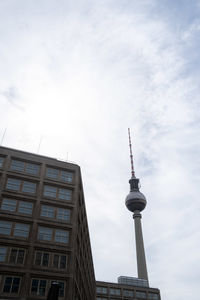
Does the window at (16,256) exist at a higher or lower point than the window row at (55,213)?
lower

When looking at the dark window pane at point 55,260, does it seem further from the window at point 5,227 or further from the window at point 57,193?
the window at point 57,193

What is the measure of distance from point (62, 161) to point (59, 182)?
4.09 m

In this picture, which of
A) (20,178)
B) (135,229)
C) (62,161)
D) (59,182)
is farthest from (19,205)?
(135,229)

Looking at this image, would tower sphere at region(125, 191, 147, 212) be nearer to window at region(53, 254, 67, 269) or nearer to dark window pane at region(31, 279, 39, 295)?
window at region(53, 254, 67, 269)

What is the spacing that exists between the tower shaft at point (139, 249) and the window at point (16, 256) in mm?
96082

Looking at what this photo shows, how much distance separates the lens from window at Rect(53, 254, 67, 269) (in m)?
40.7

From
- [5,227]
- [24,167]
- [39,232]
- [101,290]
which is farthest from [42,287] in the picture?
[101,290]

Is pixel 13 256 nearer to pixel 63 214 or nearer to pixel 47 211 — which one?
pixel 47 211

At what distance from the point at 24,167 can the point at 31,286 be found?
18.1 m

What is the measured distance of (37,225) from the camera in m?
42.8

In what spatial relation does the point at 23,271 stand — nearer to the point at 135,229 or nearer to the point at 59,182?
the point at 59,182

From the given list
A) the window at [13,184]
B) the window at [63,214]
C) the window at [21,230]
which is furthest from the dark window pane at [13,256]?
the window at [13,184]

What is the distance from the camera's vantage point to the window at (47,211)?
44.6 m

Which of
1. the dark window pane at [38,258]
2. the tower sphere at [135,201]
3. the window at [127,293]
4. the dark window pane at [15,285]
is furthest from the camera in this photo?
the tower sphere at [135,201]
